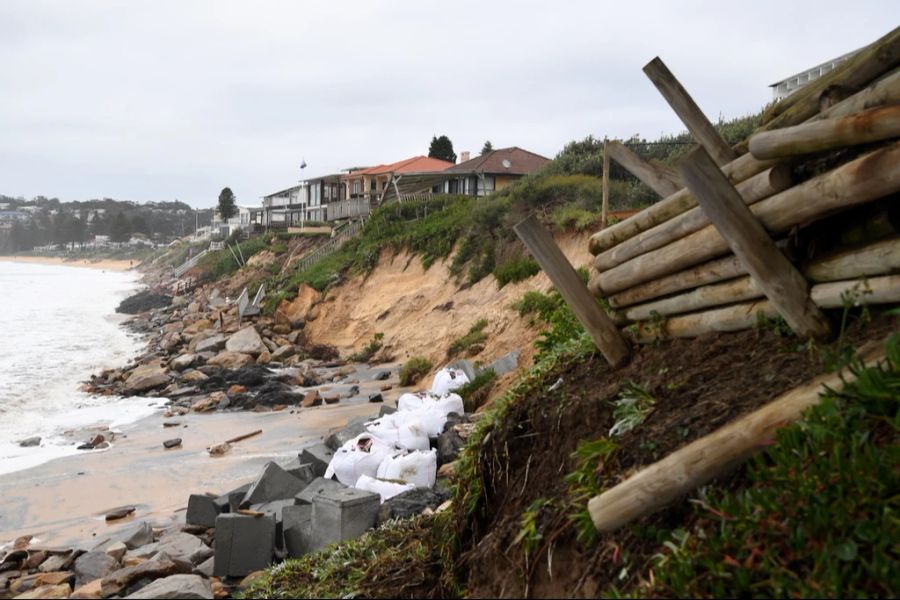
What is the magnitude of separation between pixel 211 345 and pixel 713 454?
23612mm

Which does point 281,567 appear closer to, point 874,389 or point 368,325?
point 874,389

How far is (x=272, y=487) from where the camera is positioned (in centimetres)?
843

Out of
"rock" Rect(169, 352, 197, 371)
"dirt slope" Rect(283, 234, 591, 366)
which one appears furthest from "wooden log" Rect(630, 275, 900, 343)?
"rock" Rect(169, 352, 197, 371)

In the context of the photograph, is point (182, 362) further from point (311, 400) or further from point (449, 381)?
point (449, 381)

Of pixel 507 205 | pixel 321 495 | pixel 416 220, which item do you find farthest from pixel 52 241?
pixel 321 495

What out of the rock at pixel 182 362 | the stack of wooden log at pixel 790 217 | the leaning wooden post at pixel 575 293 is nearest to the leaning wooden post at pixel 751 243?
the stack of wooden log at pixel 790 217

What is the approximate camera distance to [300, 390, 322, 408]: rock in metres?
16.2

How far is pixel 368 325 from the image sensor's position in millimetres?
24750

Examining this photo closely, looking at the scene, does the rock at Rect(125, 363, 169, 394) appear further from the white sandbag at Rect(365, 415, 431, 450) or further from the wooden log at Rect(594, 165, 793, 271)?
the wooden log at Rect(594, 165, 793, 271)

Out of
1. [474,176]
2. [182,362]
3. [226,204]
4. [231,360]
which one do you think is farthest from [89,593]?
[226,204]

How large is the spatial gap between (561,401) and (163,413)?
14.6m

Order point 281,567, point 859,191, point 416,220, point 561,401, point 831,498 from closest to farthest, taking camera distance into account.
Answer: point 831,498, point 859,191, point 561,401, point 281,567, point 416,220

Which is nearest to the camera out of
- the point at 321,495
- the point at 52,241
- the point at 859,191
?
the point at 859,191

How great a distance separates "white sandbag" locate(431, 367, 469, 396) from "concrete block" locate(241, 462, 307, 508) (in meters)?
3.10
